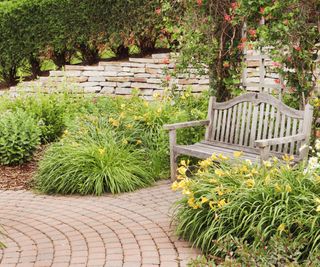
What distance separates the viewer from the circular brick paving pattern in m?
4.51

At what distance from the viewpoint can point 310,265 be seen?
3680 mm

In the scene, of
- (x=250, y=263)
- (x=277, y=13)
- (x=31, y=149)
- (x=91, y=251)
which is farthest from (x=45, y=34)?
(x=250, y=263)

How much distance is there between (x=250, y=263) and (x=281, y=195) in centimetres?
98

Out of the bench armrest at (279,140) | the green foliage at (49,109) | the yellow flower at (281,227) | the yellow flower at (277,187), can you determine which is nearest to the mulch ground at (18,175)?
the green foliage at (49,109)

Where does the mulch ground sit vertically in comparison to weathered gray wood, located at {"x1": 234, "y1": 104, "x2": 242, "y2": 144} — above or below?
below

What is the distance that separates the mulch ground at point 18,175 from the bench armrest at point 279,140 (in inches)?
116

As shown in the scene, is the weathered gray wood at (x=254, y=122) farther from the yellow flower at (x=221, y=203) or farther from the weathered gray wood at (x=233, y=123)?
the yellow flower at (x=221, y=203)

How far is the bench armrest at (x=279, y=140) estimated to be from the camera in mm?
5410

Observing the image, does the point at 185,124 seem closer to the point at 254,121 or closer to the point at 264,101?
the point at 254,121

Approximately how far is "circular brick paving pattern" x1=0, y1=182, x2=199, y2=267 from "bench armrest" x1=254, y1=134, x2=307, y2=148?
3.53ft

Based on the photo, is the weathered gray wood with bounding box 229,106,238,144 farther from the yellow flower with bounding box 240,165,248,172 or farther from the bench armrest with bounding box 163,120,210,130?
the yellow flower with bounding box 240,165,248,172

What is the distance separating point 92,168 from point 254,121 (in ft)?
6.25

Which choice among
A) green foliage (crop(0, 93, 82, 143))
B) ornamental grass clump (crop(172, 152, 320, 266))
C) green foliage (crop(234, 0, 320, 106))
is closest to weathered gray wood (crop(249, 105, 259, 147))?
green foliage (crop(234, 0, 320, 106))

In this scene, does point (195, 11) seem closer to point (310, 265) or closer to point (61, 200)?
point (61, 200)
